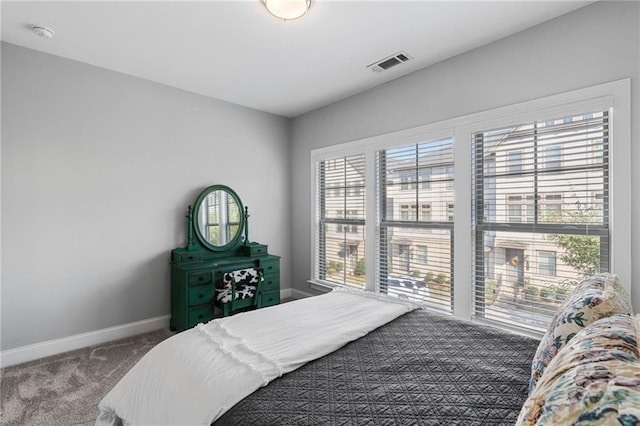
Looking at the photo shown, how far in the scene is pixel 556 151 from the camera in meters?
2.25

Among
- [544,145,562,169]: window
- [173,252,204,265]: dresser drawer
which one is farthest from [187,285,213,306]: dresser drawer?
[544,145,562,169]: window

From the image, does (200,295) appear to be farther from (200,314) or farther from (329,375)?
(329,375)

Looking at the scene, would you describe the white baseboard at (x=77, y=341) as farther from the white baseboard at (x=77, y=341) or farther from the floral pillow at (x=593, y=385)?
the floral pillow at (x=593, y=385)

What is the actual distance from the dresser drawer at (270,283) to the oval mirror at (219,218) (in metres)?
0.60

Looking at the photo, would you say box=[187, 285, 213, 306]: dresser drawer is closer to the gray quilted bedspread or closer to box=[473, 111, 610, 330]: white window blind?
the gray quilted bedspread

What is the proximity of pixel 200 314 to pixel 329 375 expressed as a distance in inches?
91.0

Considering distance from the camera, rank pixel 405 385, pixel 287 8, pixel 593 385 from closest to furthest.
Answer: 1. pixel 593 385
2. pixel 405 385
3. pixel 287 8

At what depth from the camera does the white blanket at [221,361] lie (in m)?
1.20

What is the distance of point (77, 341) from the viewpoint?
9.43ft

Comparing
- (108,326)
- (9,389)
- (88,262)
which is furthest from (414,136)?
(9,389)

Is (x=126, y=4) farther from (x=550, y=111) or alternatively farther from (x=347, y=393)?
(x=550, y=111)

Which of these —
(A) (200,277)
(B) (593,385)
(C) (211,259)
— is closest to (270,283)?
(C) (211,259)

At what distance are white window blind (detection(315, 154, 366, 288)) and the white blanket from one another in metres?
1.79

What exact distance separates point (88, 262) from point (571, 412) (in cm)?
354
